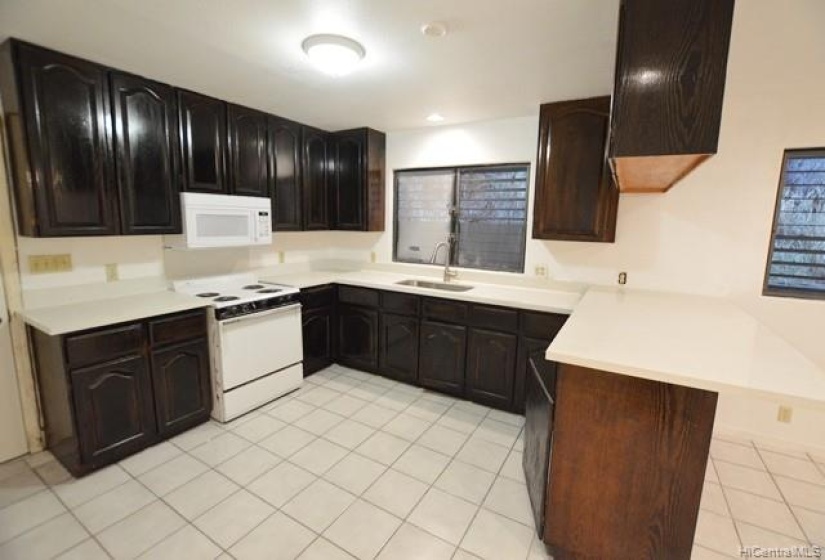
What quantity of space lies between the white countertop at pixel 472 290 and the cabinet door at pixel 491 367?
0.88 ft

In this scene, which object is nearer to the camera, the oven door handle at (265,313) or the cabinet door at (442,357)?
the oven door handle at (265,313)

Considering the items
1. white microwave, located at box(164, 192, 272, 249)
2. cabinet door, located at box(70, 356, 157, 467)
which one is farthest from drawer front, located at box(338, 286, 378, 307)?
cabinet door, located at box(70, 356, 157, 467)

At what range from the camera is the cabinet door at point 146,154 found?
223 cm

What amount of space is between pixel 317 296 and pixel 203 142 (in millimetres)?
1490

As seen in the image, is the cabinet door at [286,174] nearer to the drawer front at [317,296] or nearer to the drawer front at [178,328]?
the drawer front at [317,296]

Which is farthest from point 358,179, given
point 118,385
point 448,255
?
point 118,385

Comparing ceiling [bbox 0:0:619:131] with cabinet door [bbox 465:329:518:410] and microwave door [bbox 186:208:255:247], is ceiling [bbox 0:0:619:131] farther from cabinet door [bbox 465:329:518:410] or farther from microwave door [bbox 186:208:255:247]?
cabinet door [bbox 465:329:518:410]

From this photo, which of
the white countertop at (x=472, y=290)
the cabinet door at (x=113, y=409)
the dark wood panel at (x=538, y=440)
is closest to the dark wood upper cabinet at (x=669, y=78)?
the dark wood panel at (x=538, y=440)

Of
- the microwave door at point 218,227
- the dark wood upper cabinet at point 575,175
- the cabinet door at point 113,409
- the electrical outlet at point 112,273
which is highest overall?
the dark wood upper cabinet at point 575,175

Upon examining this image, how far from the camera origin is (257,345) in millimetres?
2715

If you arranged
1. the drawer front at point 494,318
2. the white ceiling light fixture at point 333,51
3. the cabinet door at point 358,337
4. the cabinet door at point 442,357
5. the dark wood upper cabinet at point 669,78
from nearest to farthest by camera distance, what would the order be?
the dark wood upper cabinet at point 669,78 < the white ceiling light fixture at point 333,51 < the drawer front at point 494,318 < the cabinet door at point 442,357 < the cabinet door at point 358,337

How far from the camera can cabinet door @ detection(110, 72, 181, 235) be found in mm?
2230

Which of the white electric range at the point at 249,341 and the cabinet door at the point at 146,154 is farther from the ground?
the cabinet door at the point at 146,154

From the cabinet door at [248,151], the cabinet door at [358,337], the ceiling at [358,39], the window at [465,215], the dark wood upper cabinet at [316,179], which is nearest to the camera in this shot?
the ceiling at [358,39]
